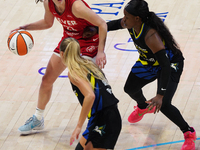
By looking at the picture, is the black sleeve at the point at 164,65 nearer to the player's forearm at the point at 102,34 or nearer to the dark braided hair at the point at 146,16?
the dark braided hair at the point at 146,16

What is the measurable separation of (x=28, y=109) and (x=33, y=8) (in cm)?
288

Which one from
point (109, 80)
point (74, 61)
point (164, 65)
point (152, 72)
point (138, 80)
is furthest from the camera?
point (109, 80)

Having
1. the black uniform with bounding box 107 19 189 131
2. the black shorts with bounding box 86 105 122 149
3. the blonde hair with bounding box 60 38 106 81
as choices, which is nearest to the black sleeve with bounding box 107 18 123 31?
the black uniform with bounding box 107 19 189 131

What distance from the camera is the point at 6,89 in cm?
486

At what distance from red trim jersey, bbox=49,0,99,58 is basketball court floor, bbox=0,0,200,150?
3.04ft

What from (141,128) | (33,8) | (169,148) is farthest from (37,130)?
(33,8)

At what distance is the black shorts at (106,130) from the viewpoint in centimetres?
312

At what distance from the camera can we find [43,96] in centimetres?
399

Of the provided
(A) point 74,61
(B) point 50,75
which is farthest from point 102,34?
(B) point 50,75

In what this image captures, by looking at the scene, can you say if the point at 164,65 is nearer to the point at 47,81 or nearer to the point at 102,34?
the point at 102,34

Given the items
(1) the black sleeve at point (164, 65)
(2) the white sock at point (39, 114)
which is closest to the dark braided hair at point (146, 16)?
(1) the black sleeve at point (164, 65)

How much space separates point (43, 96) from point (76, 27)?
2.70ft

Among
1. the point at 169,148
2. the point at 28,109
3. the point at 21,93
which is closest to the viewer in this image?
the point at 169,148

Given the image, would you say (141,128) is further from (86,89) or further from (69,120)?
(86,89)
